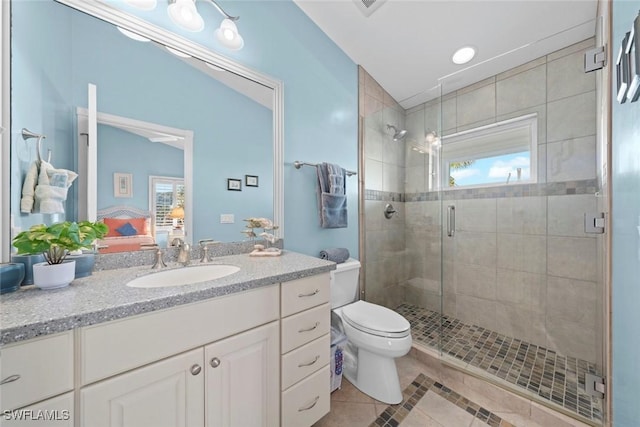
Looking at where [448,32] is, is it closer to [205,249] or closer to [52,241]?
[205,249]

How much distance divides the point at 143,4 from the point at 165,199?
2.88 feet

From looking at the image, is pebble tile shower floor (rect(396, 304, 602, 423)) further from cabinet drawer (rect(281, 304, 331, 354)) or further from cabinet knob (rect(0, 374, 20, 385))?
cabinet knob (rect(0, 374, 20, 385))

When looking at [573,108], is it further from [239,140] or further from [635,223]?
[239,140]

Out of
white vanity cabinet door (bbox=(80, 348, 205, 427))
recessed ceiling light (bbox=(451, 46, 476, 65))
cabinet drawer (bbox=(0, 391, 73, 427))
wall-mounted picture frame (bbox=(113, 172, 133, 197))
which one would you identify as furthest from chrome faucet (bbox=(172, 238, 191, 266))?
recessed ceiling light (bbox=(451, 46, 476, 65))

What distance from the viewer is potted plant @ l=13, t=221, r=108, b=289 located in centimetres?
75

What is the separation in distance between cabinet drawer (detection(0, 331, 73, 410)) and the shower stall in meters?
1.88

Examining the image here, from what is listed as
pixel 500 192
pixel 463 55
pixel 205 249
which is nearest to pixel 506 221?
pixel 500 192

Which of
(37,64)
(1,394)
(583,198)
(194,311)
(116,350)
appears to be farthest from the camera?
(583,198)

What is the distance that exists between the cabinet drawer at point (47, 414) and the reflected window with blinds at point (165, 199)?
72cm

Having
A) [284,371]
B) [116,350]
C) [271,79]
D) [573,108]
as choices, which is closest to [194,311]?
[116,350]

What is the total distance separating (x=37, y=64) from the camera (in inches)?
35.5

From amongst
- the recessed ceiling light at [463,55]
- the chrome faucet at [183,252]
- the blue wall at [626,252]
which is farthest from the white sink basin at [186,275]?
the recessed ceiling light at [463,55]

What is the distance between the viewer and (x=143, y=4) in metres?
1.09

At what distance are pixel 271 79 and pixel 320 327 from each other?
1.52 meters
